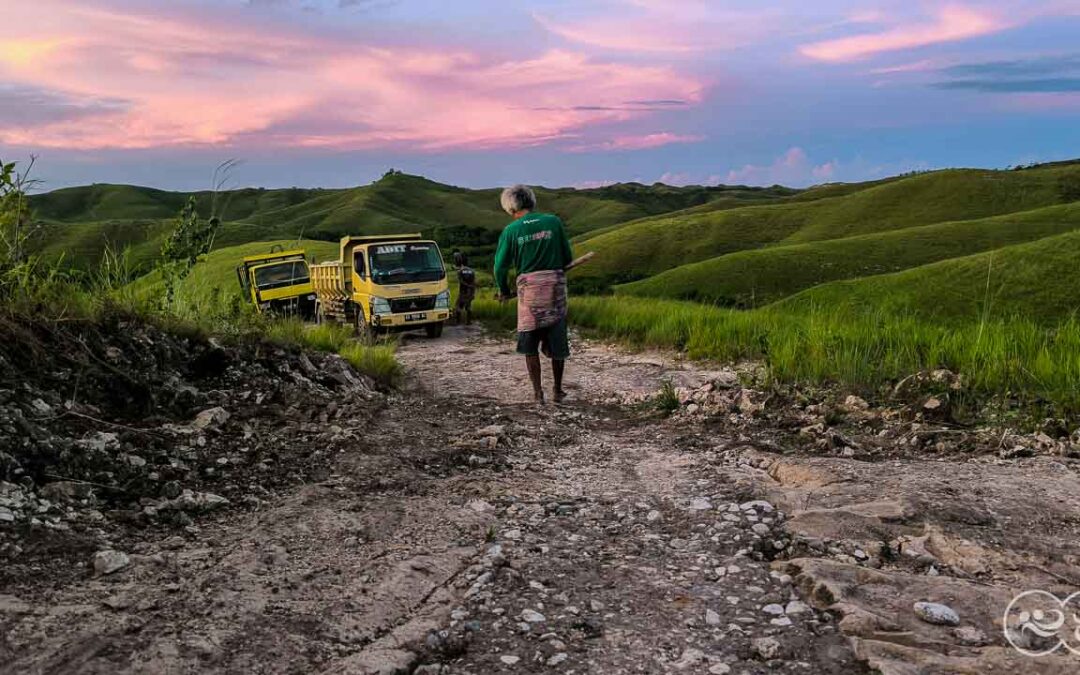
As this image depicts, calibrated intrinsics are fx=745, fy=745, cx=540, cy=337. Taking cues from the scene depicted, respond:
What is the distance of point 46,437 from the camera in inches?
168

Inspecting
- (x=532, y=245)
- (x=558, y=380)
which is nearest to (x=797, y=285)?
(x=558, y=380)

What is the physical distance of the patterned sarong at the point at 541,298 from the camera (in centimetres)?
777

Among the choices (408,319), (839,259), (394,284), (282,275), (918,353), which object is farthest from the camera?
(839,259)

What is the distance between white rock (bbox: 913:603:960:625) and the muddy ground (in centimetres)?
3

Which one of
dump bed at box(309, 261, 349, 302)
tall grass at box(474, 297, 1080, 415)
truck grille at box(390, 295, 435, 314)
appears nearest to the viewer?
tall grass at box(474, 297, 1080, 415)

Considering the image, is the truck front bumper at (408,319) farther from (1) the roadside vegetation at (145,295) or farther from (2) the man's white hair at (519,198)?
(2) the man's white hair at (519,198)

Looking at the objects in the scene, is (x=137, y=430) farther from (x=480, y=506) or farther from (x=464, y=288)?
(x=464, y=288)

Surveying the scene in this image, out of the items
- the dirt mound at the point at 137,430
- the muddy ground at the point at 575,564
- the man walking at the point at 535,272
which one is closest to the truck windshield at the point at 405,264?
the man walking at the point at 535,272

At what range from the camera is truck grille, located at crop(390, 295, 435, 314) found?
1627cm

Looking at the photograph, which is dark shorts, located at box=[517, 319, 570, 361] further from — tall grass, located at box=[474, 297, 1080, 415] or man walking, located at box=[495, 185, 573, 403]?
tall grass, located at box=[474, 297, 1080, 415]

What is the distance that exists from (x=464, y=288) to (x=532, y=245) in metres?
10.3

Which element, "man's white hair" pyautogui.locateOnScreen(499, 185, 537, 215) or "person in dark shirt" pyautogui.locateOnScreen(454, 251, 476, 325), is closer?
"man's white hair" pyautogui.locateOnScreen(499, 185, 537, 215)

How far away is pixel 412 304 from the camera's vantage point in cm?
1636

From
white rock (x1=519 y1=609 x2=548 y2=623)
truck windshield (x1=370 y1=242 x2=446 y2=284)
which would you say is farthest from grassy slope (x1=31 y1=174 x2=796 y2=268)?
white rock (x1=519 y1=609 x2=548 y2=623)
